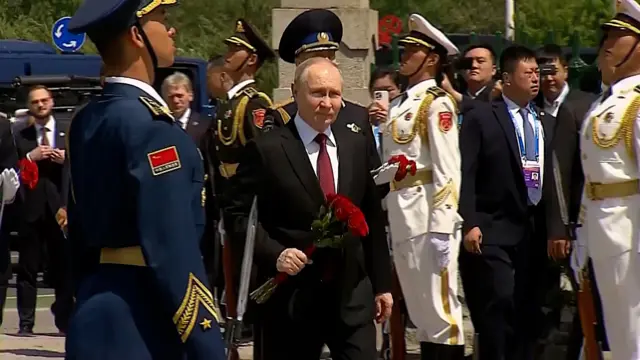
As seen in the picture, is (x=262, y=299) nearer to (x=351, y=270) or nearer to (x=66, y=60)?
(x=351, y=270)

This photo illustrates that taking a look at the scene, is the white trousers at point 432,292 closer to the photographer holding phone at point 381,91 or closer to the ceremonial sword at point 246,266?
the photographer holding phone at point 381,91

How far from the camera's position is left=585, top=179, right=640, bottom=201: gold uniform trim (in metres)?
7.72

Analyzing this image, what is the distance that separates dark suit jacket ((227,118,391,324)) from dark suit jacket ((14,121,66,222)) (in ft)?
18.0

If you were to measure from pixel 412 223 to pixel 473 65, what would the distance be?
85.0 inches

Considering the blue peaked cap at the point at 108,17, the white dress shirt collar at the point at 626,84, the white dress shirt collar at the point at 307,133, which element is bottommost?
the white dress shirt collar at the point at 307,133

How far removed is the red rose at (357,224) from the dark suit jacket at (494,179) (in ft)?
8.41

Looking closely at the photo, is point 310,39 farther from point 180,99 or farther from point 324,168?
point 180,99

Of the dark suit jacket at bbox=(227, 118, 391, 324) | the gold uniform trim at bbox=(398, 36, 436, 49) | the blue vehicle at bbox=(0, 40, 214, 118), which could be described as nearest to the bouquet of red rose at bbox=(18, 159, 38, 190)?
the gold uniform trim at bbox=(398, 36, 436, 49)

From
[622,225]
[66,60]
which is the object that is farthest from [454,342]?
[66,60]

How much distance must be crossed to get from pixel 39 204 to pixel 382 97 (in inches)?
133

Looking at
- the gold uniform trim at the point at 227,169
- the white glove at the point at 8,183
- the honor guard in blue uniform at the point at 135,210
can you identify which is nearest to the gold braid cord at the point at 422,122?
the gold uniform trim at the point at 227,169

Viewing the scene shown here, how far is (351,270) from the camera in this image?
265 inches

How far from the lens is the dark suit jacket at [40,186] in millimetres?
12195

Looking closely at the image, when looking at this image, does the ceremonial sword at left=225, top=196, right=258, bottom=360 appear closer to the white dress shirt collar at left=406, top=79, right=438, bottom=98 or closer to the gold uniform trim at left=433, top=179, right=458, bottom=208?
the gold uniform trim at left=433, top=179, right=458, bottom=208
